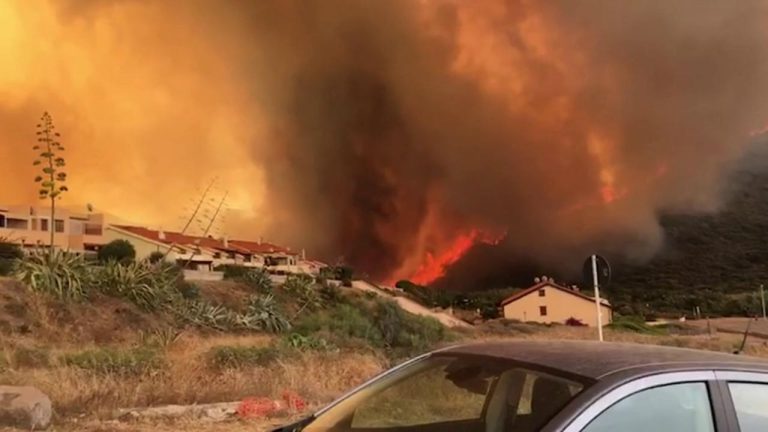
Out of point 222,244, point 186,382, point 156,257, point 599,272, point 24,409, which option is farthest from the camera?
point 222,244

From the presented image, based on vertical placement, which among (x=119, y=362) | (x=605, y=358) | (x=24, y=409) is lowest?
(x=24, y=409)

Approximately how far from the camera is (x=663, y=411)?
6.18ft

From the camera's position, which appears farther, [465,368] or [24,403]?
[24,403]

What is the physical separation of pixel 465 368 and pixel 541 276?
38.6ft

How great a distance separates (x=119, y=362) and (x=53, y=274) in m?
5.95

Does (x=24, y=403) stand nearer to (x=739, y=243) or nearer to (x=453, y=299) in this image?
(x=453, y=299)

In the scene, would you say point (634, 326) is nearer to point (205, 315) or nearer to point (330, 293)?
point (330, 293)

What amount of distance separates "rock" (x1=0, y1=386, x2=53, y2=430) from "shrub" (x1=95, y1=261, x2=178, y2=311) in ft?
24.8

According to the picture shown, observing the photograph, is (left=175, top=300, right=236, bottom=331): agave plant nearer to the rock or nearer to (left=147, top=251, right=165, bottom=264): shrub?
(left=147, top=251, right=165, bottom=264): shrub

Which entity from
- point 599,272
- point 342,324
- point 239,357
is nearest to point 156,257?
point 342,324

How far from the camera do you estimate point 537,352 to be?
85.0 inches

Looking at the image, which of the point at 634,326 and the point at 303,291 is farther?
the point at 303,291

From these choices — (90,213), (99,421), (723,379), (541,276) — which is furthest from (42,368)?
(541,276)

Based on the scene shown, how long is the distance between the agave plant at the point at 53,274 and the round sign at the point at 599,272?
9161 millimetres
